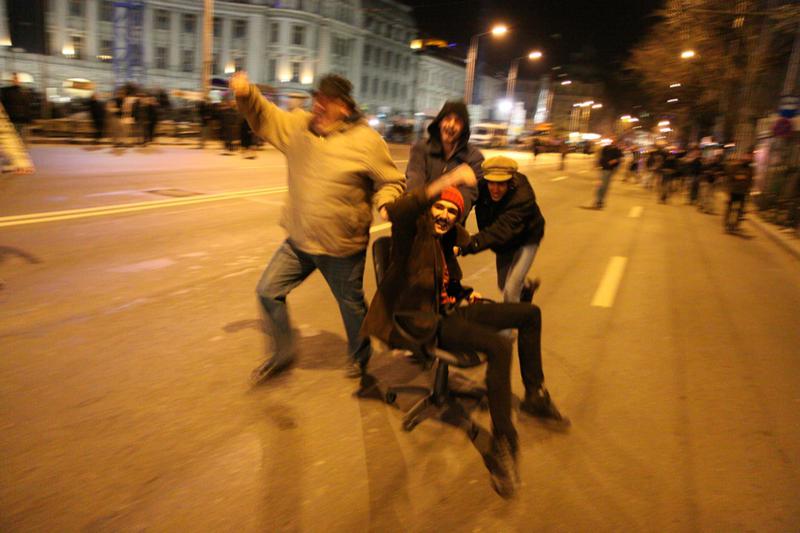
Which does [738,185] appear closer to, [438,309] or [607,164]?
[607,164]

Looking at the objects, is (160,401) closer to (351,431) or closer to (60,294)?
(351,431)

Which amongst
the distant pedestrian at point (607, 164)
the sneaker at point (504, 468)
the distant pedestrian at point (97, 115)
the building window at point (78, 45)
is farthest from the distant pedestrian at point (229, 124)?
the building window at point (78, 45)

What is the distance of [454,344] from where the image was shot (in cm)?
340

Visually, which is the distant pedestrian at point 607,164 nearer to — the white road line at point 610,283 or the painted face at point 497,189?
the white road line at point 610,283

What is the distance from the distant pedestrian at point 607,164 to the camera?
16688 millimetres

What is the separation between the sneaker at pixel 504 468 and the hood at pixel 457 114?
85.0 inches

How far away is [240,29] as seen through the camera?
75438mm

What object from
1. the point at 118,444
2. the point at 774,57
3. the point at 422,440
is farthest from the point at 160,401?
the point at 774,57

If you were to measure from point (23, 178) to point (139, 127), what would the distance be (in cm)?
939

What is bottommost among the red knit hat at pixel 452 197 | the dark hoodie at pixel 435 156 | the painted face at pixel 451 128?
the red knit hat at pixel 452 197

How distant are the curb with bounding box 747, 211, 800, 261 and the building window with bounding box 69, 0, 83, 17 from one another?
7140 centimetres

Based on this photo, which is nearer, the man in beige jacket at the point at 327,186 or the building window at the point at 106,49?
the man in beige jacket at the point at 327,186

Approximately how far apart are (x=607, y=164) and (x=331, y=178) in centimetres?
1459

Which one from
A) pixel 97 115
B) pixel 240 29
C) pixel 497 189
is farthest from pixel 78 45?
pixel 497 189
